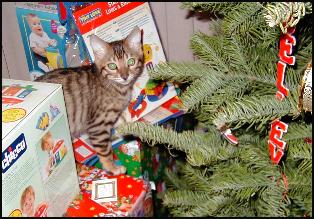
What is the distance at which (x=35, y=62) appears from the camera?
4.83 feet

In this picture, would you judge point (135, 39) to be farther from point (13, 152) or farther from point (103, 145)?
point (13, 152)

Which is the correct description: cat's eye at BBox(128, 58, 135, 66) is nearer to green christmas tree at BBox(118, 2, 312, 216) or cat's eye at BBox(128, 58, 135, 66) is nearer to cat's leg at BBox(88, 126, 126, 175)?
cat's leg at BBox(88, 126, 126, 175)

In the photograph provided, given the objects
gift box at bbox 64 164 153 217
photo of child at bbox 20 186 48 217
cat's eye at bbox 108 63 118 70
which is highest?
cat's eye at bbox 108 63 118 70

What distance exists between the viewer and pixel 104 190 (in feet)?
4.15

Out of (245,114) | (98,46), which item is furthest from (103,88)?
(245,114)

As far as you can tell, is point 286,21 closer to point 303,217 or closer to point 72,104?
point 303,217

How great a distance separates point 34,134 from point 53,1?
543 millimetres

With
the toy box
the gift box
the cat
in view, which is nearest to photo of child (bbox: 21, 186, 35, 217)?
A: the toy box

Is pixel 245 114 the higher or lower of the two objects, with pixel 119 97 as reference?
higher

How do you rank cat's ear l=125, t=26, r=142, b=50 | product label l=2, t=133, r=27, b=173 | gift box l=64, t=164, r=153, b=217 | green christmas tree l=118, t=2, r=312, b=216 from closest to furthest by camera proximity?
green christmas tree l=118, t=2, r=312, b=216 → product label l=2, t=133, r=27, b=173 → gift box l=64, t=164, r=153, b=217 → cat's ear l=125, t=26, r=142, b=50

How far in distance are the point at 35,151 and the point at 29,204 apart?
120 mm

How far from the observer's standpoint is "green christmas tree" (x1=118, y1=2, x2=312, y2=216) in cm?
76

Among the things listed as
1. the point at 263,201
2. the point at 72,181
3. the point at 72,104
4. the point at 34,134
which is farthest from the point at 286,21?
the point at 72,104

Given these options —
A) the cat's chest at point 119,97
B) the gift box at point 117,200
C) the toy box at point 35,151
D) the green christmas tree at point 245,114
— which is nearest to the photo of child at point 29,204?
the toy box at point 35,151
